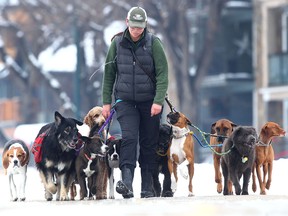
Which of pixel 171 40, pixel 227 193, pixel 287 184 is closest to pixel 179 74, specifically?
pixel 171 40

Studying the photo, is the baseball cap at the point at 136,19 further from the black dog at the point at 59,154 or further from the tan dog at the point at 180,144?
the black dog at the point at 59,154

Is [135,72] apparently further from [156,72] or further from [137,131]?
[137,131]

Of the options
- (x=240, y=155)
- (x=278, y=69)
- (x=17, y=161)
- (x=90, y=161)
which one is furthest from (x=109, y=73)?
(x=278, y=69)

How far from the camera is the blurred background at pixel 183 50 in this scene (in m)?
50.7

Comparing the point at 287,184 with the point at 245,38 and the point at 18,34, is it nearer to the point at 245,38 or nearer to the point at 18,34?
the point at 18,34

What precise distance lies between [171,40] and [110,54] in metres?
33.2

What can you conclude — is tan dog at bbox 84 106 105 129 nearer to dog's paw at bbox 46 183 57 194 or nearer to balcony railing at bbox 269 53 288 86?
dog's paw at bbox 46 183 57 194

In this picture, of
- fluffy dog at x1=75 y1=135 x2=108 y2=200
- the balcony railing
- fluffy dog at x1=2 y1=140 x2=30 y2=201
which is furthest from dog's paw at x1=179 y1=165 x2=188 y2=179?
the balcony railing

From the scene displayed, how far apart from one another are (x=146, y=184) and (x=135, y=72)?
1.58 meters

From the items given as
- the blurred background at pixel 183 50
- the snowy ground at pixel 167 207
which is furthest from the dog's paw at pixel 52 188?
the blurred background at pixel 183 50

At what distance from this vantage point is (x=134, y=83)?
17.2 m

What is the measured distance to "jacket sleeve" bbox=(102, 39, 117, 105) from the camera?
685 inches

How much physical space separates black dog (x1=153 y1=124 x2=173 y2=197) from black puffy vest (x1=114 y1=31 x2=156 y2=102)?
33.3 inches

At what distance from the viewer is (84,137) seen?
A: 17625mm
